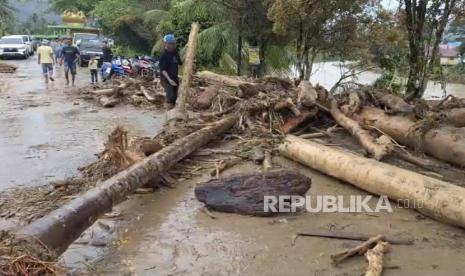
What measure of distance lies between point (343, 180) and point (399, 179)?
0.93m

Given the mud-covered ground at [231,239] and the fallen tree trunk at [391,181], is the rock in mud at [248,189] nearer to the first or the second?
the mud-covered ground at [231,239]

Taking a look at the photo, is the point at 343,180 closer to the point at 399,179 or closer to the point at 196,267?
the point at 399,179

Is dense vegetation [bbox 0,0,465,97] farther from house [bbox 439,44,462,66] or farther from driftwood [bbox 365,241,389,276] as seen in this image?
house [bbox 439,44,462,66]

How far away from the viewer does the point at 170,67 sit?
11.4m

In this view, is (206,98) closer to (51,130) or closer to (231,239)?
(51,130)

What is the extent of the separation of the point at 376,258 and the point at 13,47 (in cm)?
3891

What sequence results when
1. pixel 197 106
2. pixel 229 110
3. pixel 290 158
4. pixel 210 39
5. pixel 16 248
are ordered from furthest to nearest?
pixel 210 39, pixel 197 106, pixel 229 110, pixel 290 158, pixel 16 248

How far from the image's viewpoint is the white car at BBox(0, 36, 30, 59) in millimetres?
38750

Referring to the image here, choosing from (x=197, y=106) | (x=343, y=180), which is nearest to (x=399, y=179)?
(x=343, y=180)

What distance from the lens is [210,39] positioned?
19.5 m

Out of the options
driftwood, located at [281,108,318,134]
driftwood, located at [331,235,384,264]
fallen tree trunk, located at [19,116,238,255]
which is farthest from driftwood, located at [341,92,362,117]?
driftwood, located at [331,235,384,264]

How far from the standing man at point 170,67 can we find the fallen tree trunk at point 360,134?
347 cm

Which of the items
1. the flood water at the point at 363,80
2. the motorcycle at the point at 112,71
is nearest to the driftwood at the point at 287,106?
the flood water at the point at 363,80

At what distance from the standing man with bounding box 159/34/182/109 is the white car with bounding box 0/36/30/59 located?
102 feet
